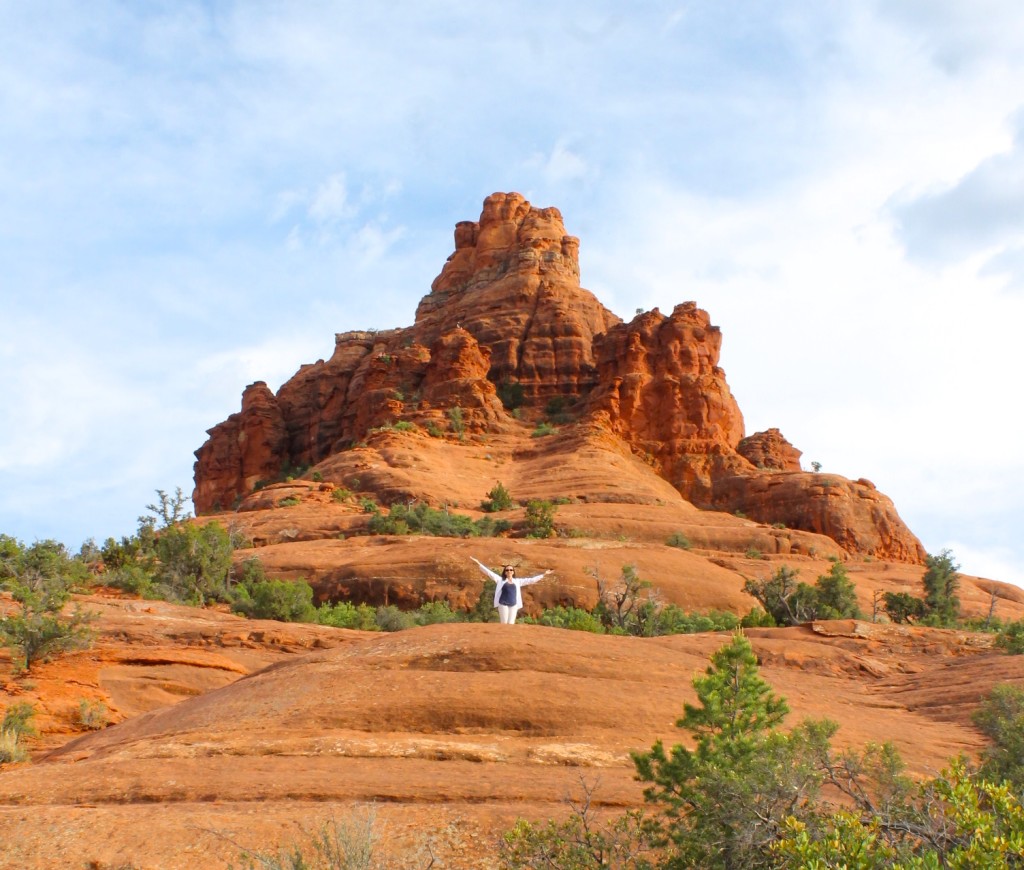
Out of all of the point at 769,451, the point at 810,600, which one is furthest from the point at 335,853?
the point at 769,451

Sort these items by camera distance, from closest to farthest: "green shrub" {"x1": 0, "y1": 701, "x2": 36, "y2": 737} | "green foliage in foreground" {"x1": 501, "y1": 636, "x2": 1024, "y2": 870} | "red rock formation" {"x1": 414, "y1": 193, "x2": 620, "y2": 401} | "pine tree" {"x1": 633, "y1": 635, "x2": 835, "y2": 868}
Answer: "green foliage in foreground" {"x1": 501, "y1": 636, "x2": 1024, "y2": 870} < "pine tree" {"x1": 633, "y1": 635, "x2": 835, "y2": 868} < "green shrub" {"x1": 0, "y1": 701, "x2": 36, "y2": 737} < "red rock formation" {"x1": 414, "y1": 193, "x2": 620, "y2": 401}

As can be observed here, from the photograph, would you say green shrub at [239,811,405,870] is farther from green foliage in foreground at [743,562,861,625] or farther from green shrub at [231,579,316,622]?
green foliage in foreground at [743,562,861,625]

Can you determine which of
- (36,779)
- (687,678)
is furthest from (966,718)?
(36,779)

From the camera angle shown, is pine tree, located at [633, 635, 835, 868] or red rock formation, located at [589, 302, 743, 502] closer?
pine tree, located at [633, 635, 835, 868]

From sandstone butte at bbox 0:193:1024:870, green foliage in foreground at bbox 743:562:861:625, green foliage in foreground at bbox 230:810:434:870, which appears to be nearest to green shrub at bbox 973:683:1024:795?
sandstone butte at bbox 0:193:1024:870

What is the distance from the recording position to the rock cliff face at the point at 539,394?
198 feet

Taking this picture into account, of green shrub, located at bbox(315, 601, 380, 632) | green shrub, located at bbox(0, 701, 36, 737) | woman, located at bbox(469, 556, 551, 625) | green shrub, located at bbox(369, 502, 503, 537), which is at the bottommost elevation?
green shrub, located at bbox(0, 701, 36, 737)

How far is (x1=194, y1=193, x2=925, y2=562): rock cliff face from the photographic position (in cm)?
6038

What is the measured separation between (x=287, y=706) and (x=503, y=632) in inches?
144

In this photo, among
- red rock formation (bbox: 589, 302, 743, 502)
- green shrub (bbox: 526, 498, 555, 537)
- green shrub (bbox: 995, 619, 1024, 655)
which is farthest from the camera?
red rock formation (bbox: 589, 302, 743, 502)

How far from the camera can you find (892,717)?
592 inches

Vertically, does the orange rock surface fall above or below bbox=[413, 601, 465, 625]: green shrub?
below

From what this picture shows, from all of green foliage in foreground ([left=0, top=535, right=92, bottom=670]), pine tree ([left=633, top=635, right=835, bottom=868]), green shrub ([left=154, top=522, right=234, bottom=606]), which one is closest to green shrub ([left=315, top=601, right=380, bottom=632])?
green shrub ([left=154, top=522, right=234, bottom=606])

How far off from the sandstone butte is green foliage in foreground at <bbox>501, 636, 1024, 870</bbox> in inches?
34.5
